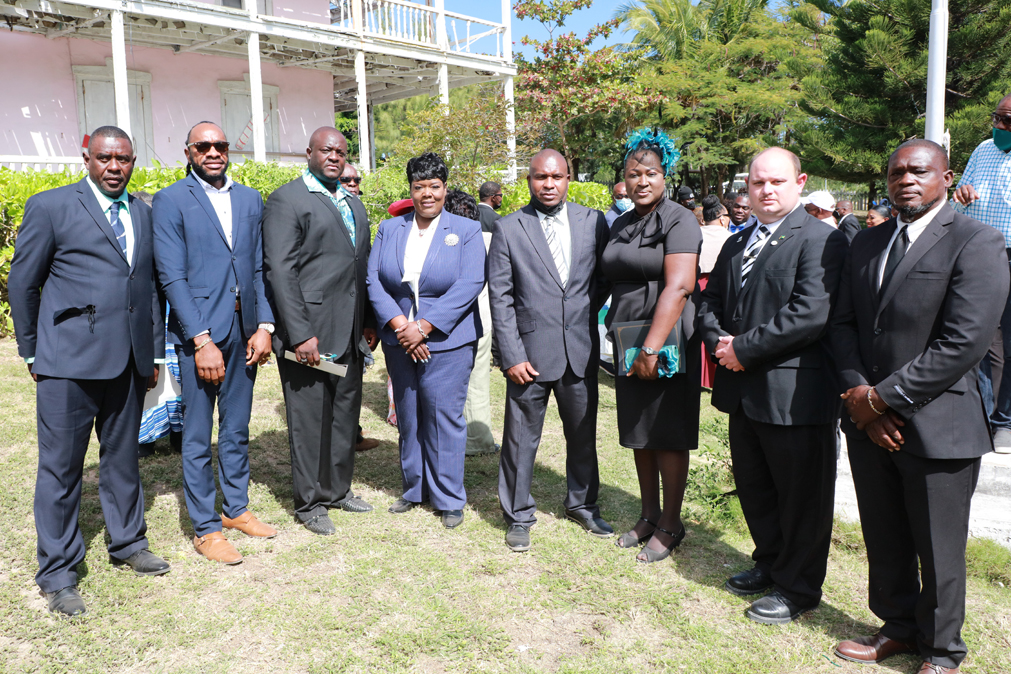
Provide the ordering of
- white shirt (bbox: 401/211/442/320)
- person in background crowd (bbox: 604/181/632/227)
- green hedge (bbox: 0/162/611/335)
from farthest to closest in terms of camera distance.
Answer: green hedge (bbox: 0/162/611/335), person in background crowd (bbox: 604/181/632/227), white shirt (bbox: 401/211/442/320)

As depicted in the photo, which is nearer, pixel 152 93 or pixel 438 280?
pixel 438 280

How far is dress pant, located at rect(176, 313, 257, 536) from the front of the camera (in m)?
4.14

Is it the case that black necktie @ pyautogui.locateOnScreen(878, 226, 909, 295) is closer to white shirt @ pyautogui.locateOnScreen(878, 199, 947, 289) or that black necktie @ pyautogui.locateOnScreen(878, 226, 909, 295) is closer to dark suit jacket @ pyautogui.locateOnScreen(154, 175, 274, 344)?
white shirt @ pyautogui.locateOnScreen(878, 199, 947, 289)

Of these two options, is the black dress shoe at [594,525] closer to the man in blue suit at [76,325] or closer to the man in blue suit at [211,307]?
the man in blue suit at [211,307]

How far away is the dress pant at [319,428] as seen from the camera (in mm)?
4570

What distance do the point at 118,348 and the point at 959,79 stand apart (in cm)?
1734

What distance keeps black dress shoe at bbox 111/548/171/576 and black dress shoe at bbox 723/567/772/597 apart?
293 centimetres

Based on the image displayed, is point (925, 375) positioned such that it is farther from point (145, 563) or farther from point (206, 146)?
point (145, 563)

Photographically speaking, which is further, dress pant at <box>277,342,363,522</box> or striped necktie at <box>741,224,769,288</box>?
dress pant at <box>277,342,363,522</box>

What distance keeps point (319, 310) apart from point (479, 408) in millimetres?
2024

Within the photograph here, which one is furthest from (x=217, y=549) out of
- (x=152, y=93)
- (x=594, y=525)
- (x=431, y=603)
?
(x=152, y=93)

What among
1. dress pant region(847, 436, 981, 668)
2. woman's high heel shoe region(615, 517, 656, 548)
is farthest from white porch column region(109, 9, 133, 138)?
dress pant region(847, 436, 981, 668)

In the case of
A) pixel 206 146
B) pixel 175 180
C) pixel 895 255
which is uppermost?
pixel 175 180

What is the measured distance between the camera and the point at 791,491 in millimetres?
3518
